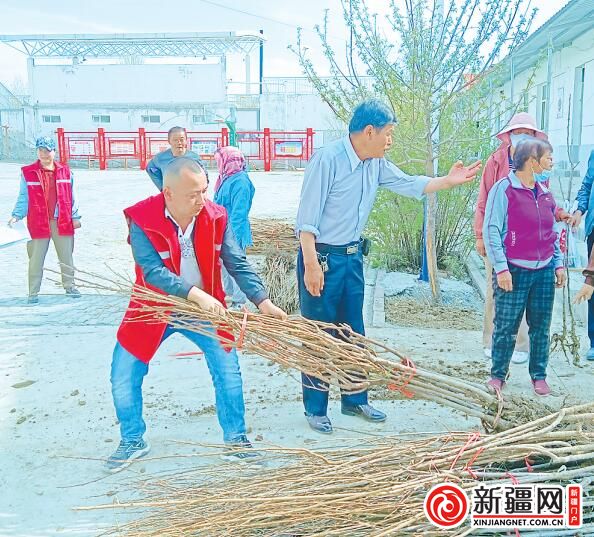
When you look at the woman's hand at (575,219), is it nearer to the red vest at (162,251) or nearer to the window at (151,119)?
the red vest at (162,251)

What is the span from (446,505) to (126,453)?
6.52ft

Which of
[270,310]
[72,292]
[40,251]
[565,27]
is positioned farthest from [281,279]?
[565,27]

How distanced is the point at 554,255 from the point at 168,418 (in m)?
2.64

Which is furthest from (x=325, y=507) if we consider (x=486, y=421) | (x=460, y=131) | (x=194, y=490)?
(x=460, y=131)

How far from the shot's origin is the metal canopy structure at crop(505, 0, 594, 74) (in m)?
9.88

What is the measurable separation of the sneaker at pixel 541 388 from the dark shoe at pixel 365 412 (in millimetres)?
1056

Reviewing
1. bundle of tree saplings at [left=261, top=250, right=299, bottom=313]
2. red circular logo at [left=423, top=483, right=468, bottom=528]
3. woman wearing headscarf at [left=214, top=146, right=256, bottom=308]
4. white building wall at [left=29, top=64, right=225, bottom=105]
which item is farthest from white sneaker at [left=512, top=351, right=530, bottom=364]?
white building wall at [left=29, top=64, right=225, bottom=105]

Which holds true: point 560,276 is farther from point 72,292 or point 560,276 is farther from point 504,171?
point 72,292

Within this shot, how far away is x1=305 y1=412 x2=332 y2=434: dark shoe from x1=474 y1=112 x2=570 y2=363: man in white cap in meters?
1.78

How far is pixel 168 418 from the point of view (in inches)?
161

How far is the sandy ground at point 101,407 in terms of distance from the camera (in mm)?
3186

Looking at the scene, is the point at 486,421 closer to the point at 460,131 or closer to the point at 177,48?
the point at 460,131

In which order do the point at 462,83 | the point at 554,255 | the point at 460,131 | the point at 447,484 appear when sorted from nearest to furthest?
the point at 447,484, the point at 554,255, the point at 462,83, the point at 460,131

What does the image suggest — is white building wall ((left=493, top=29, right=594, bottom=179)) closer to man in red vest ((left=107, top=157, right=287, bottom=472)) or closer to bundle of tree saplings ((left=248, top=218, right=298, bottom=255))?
bundle of tree saplings ((left=248, top=218, right=298, bottom=255))
